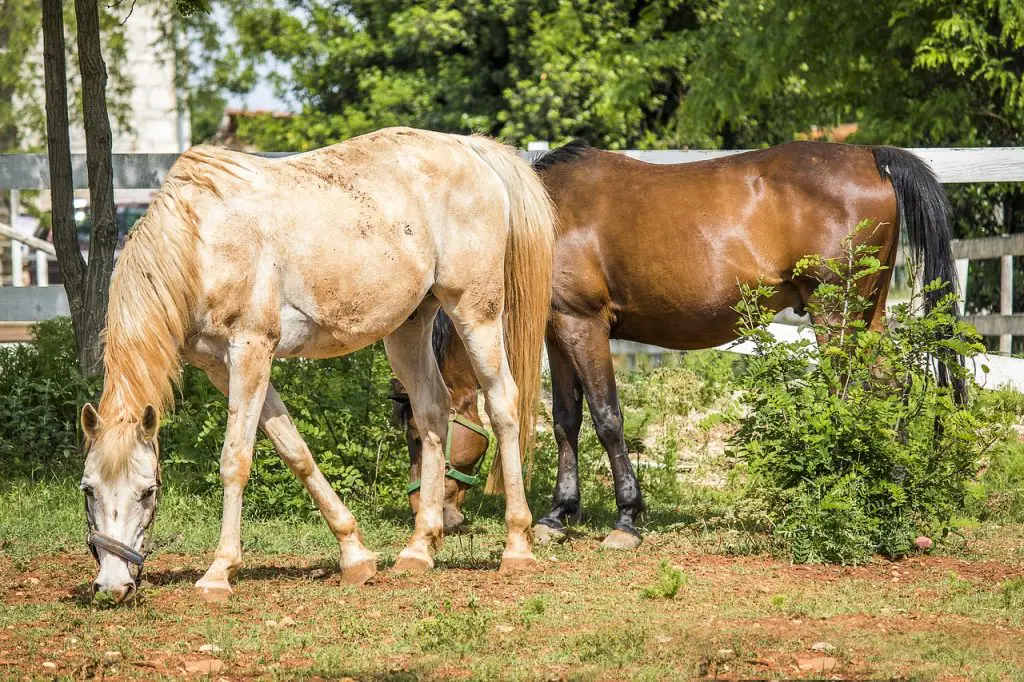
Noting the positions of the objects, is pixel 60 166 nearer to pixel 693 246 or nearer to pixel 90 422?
pixel 90 422

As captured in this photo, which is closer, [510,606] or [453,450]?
[510,606]

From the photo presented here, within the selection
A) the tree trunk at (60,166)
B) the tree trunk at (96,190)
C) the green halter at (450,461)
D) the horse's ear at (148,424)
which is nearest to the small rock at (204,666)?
the horse's ear at (148,424)

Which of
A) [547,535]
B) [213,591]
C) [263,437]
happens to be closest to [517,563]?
[547,535]

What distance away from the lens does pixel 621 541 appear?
5797mm

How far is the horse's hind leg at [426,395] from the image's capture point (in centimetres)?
554

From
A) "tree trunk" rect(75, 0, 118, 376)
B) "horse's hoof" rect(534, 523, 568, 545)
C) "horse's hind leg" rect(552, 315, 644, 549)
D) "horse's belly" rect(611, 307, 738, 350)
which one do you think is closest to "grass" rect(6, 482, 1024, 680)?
"horse's hoof" rect(534, 523, 568, 545)

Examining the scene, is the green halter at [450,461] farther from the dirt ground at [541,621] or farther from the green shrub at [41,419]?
the green shrub at [41,419]

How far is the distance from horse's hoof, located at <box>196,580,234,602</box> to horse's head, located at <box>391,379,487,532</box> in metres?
1.47

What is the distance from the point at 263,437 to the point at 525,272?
2.08 meters

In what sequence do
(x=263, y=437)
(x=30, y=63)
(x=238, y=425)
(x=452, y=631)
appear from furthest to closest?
(x=30, y=63) < (x=263, y=437) < (x=238, y=425) < (x=452, y=631)

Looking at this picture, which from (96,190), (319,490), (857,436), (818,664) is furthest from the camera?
(96,190)

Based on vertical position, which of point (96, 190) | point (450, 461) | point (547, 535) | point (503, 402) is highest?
point (96, 190)

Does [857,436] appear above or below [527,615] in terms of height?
above

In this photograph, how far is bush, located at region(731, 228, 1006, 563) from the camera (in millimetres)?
5203
